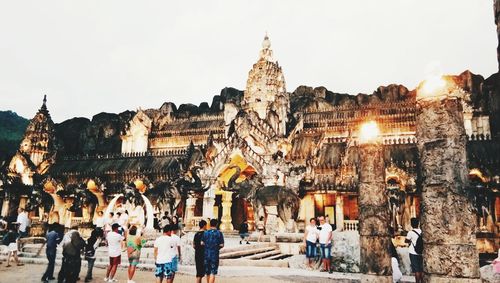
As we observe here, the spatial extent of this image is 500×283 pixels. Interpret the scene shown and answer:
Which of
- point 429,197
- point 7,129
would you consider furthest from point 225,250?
point 7,129

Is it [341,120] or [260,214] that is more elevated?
[341,120]

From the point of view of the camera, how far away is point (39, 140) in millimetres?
37719

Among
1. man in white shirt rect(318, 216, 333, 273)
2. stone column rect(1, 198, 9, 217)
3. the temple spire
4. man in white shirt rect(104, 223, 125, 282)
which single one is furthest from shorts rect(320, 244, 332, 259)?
stone column rect(1, 198, 9, 217)

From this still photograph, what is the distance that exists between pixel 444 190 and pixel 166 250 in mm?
5199

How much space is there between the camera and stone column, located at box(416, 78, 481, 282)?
5.91 metres

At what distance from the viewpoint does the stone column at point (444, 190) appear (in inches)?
233

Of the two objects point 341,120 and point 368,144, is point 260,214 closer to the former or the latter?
point 368,144

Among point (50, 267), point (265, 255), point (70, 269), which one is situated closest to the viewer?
point (70, 269)

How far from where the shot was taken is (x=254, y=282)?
9.41 m

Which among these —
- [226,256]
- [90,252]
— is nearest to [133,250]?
[90,252]

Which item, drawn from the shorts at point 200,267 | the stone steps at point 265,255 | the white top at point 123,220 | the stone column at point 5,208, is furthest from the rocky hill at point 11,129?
the shorts at point 200,267

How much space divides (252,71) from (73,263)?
90.2ft

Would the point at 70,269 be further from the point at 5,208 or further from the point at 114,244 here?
the point at 5,208

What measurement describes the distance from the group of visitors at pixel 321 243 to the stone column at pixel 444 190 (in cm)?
574
